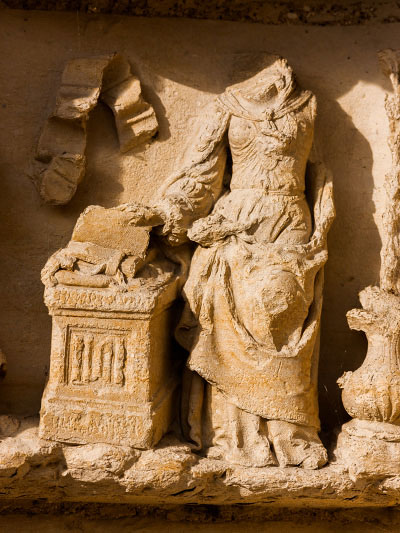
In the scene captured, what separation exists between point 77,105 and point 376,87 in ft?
5.16

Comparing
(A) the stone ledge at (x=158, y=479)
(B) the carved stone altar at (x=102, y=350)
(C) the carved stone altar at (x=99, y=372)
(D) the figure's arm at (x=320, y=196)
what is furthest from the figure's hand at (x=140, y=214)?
(A) the stone ledge at (x=158, y=479)

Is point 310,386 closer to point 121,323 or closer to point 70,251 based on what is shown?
point 121,323

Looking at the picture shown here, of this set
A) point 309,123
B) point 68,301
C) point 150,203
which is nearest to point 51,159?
point 150,203

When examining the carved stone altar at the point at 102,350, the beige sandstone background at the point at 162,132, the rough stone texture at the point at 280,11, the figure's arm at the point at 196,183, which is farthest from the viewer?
the rough stone texture at the point at 280,11

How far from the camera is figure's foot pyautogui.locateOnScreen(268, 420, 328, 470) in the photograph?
11.8 ft

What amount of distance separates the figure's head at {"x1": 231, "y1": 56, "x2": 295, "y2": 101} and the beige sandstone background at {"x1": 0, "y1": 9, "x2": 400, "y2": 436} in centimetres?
19

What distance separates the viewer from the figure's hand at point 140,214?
11.8 feet

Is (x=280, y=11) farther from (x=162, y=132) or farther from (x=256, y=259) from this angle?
(x=256, y=259)

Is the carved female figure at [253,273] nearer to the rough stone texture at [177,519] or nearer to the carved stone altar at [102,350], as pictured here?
the carved stone altar at [102,350]

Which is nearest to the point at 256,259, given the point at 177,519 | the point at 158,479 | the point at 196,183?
the point at 196,183

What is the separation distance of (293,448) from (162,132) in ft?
5.66

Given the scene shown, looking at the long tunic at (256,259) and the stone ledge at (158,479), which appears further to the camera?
the long tunic at (256,259)

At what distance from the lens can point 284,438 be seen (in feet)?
11.9

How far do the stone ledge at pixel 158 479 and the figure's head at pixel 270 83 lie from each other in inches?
68.2
